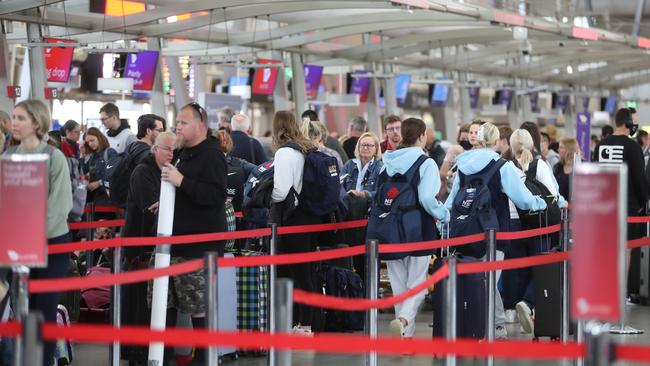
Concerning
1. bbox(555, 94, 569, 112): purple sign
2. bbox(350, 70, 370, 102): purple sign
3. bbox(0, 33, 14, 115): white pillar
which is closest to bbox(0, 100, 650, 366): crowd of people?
bbox(0, 33, 14, 115): white pillar

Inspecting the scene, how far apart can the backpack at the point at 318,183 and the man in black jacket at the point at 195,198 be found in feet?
4.82

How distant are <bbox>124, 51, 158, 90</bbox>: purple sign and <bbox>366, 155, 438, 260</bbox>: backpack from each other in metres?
10.3

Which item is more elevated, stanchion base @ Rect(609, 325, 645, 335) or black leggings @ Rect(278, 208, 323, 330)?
black leggings @ Rect(278, 208, 323, 330)

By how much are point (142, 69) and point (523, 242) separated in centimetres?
984

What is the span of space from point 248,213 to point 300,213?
0.67 metres

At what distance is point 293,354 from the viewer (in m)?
8.71

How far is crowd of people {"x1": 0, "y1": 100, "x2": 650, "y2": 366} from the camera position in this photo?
22.7ft

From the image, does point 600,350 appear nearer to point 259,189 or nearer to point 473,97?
point 259,189

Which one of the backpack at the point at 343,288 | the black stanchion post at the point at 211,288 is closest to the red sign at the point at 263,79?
the backpack at the point at 343,288

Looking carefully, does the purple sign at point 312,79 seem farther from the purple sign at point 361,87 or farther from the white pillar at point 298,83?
the purple sign at point 361,87

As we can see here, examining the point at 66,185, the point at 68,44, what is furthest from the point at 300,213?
the point at 68,44

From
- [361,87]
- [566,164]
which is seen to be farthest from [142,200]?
[361,87]

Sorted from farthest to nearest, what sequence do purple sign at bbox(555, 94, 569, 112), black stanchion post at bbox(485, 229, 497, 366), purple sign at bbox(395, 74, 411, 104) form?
purple sign at bbox(555, 94, 569, 112), purple sign at bbox(395, 74, 411, 104), black stanchion post at bbox(485, 229, 497, 366)

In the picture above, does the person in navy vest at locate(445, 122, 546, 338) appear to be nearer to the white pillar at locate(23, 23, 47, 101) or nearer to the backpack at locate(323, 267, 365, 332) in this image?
the backpack at locate(323, 267, 365, 332)
